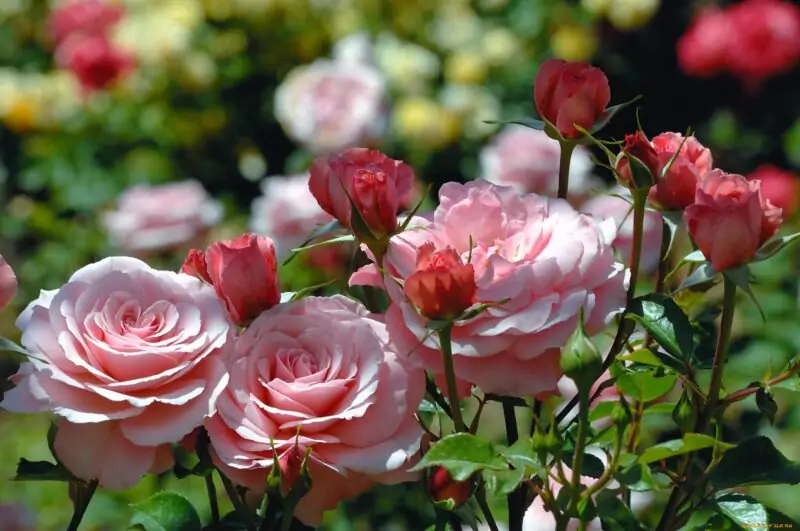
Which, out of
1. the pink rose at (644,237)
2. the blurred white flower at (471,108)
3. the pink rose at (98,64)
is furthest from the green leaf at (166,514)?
the pink rose at (98,64)

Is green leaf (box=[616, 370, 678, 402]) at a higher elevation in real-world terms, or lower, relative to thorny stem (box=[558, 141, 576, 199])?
lower

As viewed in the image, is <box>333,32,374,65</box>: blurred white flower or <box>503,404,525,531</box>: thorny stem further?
<box>333,32,374,65</box>: blurred white flower

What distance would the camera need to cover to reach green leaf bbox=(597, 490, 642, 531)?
0.66 meters

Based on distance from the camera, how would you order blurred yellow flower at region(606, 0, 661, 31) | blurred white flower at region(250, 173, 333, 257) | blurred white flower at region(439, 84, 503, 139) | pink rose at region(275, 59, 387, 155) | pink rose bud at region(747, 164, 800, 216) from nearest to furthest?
blurred white flower at region(250, 173, 333, 257) → pink rose at region(275, 59, 387, 155) → pink rose bud at region(747, 164, 800, 216) → blurred white flower at region(439, 84, 503, 139) → blurred yellow flower at region(606, 0, 661, 31)

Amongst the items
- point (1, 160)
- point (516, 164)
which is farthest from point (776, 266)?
point (1, 160)

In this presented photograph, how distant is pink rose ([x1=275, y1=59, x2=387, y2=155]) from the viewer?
8.09ft

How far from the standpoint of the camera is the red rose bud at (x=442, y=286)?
0.61 metres

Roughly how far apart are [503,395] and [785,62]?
8.75 ft

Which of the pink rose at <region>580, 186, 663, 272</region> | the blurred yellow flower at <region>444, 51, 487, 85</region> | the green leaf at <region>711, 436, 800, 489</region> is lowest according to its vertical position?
the blurred yellow flower at <region>444, 51, 487, 85</region>

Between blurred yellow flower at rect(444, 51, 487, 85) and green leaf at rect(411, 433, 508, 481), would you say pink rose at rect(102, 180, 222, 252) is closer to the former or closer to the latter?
blurred yellow flower at rect(444, 51, 487, 85)

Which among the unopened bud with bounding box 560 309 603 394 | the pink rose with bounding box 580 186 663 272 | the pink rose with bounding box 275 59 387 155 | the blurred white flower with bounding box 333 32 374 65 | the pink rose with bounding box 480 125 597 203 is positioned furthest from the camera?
the blurred white flower with bounding box 333 32 374 65

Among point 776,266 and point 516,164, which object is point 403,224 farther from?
point 516,164

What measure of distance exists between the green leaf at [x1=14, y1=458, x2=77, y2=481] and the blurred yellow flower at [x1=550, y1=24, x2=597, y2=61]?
2.69 meters

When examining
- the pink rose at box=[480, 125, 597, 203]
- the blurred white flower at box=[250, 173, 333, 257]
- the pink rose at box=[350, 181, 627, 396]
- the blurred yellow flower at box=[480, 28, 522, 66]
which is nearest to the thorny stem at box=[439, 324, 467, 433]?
the pink rose at box=[350, 181, 627, 396]
